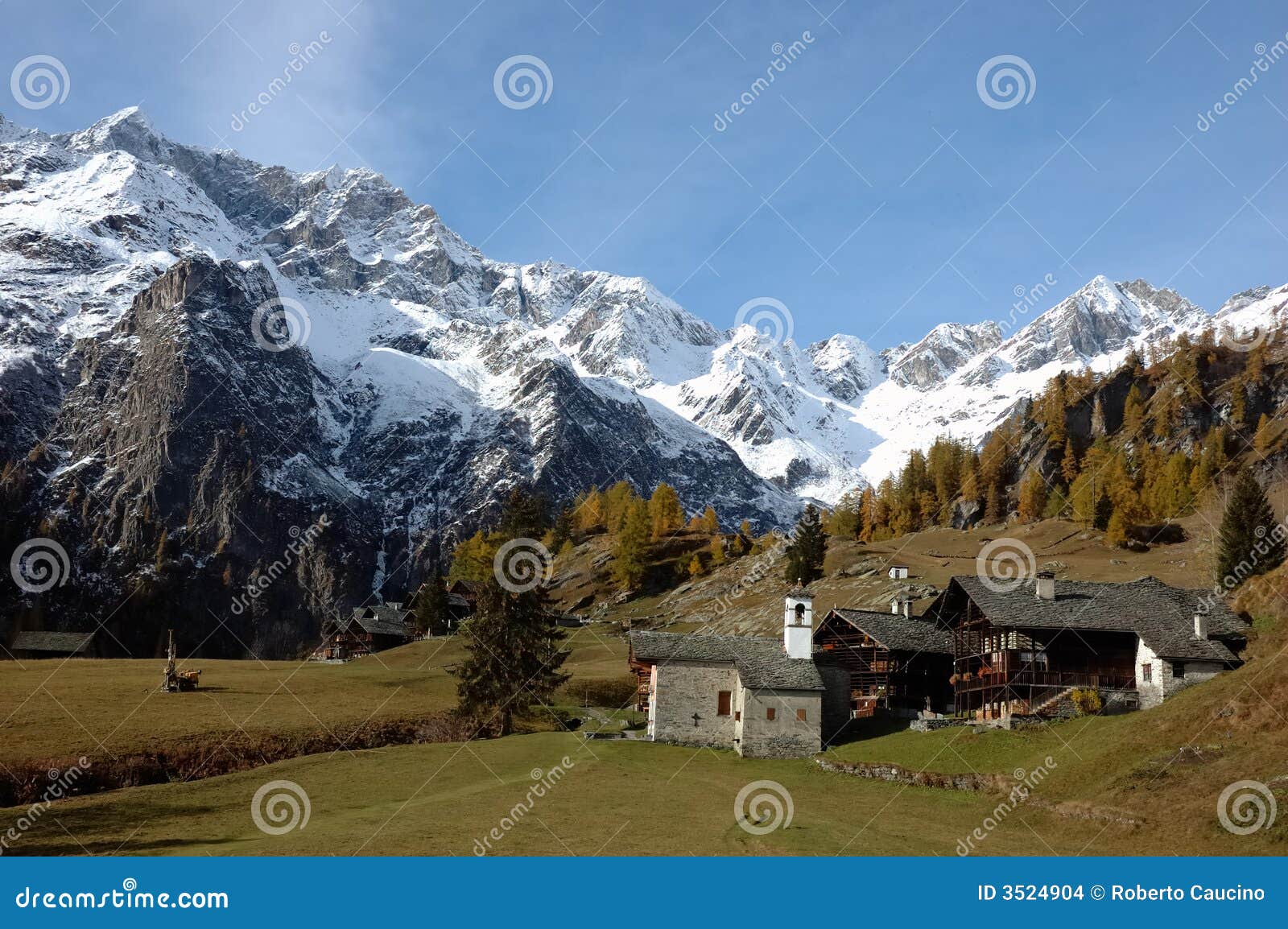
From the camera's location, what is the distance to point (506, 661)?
206 ft

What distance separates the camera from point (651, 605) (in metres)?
131

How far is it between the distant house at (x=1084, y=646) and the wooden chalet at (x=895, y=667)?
10.7 ft

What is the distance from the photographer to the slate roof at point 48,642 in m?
106

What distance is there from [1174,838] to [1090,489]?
332 feet

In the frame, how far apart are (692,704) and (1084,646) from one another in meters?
20.8

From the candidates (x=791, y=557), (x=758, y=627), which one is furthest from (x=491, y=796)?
(x=791, y=557)

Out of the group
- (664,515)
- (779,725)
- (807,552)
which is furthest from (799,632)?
(664,515)

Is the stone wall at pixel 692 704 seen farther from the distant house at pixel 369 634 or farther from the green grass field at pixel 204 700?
the distant house at pixel 369 634

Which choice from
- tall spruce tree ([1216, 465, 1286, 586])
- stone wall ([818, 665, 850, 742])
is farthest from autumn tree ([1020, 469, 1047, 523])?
stone wall ([818, 665, 850, 742])

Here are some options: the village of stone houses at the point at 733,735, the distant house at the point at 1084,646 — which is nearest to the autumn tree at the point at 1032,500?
the village of stone houses at the point at 733,735

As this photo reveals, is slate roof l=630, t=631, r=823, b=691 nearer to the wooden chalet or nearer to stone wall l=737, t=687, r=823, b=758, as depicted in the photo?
stone wall l=737, t=687, r=823, b=758

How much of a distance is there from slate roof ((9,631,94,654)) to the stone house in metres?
76.4

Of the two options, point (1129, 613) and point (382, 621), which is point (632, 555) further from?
point (1129, 613)

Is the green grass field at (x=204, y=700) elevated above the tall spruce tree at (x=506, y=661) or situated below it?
below
